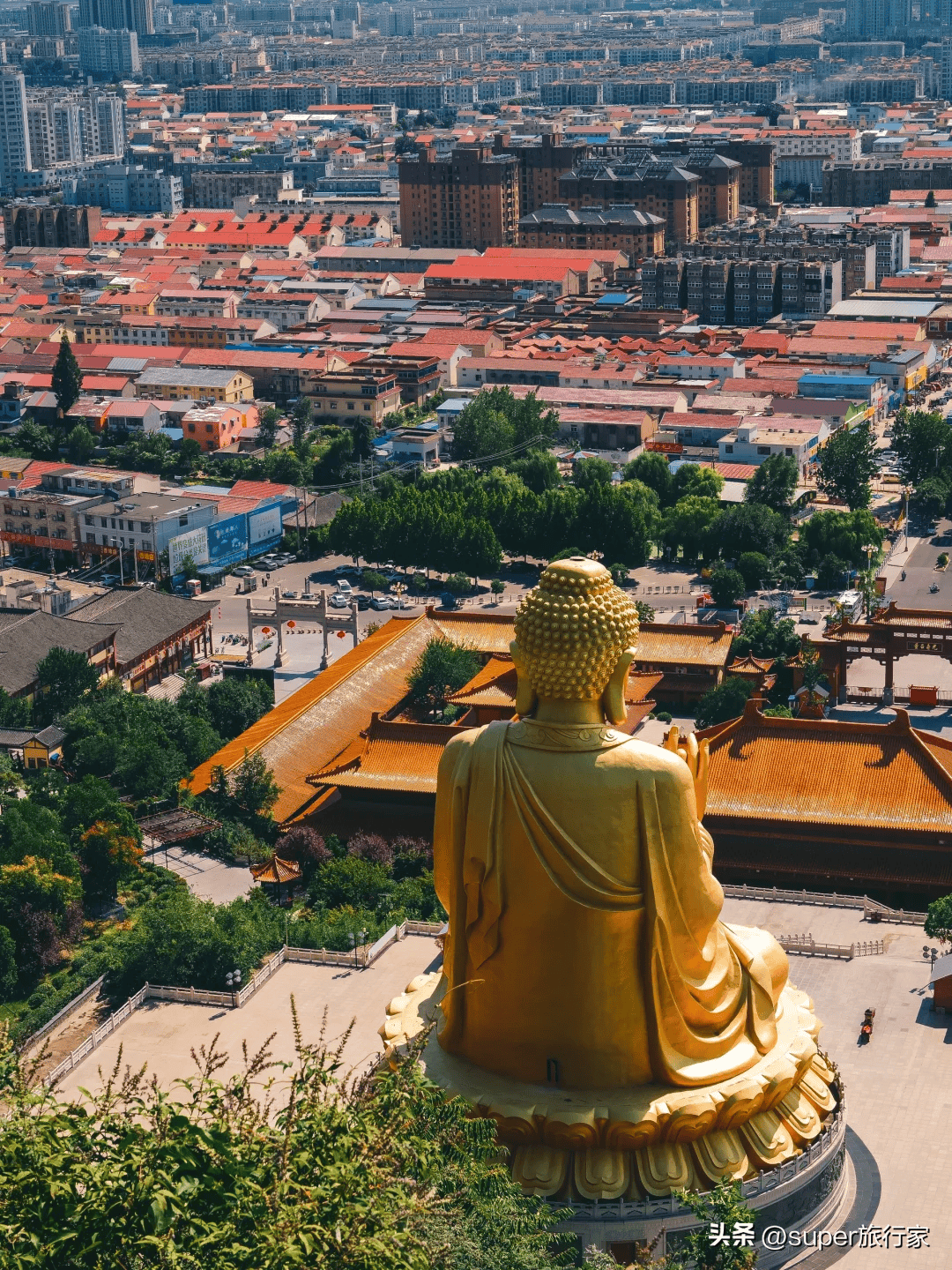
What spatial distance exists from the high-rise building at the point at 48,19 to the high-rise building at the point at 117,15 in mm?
1560

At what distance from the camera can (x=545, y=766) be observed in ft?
45.3

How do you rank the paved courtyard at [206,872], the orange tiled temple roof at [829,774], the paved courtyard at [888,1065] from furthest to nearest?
the paved courtyard at [206,872], the orange tiled temple roof at [829,774], the paved courtyard at [888,1065]

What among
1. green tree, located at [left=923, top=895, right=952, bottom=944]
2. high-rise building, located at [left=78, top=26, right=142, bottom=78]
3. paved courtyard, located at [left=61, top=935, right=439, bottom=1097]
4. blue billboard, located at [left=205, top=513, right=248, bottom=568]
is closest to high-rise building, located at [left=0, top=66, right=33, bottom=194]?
high-rise building, located at [left=78, top=26, right=142, bottom=78]

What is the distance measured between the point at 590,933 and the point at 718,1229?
6.52ft

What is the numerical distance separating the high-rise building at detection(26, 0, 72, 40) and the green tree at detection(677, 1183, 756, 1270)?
179 m

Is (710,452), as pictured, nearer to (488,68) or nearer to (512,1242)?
(512,1242)

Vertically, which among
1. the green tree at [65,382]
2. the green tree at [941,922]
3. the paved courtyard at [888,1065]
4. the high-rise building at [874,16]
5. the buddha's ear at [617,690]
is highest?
the high-rise building at [874,16]

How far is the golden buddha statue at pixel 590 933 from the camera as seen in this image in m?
13.8

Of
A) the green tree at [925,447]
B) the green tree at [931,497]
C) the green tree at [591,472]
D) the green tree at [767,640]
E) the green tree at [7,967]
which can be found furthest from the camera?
the green tree at [925,447]

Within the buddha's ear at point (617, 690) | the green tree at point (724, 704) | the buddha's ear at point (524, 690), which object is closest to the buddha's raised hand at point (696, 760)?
the buddha's ear at point (617, 690)

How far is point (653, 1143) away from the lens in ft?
46.1

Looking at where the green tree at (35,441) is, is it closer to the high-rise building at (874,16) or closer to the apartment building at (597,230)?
the apartment building at (597,230)

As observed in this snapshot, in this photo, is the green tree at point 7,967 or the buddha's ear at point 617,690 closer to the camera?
the buddha's ear at point 617,690

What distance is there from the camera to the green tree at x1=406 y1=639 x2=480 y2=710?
94.8 feet
